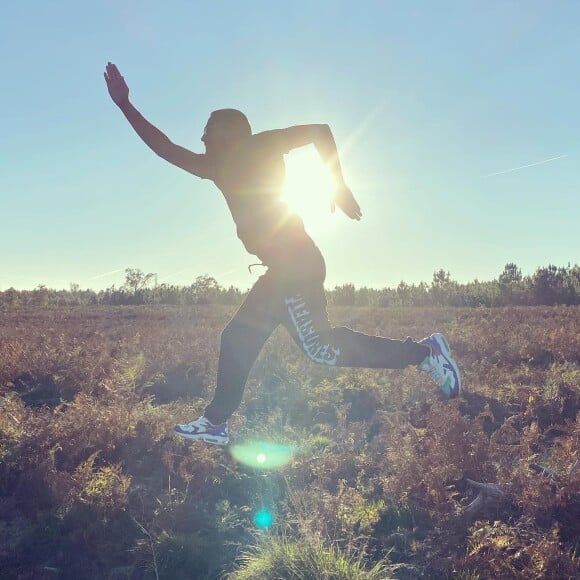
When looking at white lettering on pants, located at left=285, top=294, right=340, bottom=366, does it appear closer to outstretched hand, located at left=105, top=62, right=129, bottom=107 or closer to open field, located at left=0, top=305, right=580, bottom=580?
open field, located at left=0, top=305, right=580, bottom=580

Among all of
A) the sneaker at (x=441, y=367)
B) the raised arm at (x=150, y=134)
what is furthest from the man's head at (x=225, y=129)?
the sneaker at (x=441, y=367)

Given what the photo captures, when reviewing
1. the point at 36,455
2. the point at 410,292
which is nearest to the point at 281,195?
the point at 36,455

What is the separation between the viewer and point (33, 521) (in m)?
3.39

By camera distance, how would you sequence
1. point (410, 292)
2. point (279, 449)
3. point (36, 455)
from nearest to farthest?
1. point (36, 455)
2. point (279, 449)
3. point (410, 292)

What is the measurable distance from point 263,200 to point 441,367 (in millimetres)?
2028

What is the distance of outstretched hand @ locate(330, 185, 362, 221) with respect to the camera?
392cm

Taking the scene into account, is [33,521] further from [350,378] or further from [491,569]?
[350,378]

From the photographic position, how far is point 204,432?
4.18 metres

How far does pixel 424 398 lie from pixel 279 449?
1816 mm

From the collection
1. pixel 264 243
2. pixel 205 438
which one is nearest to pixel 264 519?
pixel 205 438

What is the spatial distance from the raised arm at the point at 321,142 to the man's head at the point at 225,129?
0.21 m

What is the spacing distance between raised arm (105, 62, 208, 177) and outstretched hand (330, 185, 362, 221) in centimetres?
100

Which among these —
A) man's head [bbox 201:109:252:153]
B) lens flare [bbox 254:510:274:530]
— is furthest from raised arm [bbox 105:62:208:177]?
lens flare [bbox 254:510:274:530]

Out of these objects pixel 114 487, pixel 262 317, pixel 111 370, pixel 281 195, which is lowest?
pixel 114 487
